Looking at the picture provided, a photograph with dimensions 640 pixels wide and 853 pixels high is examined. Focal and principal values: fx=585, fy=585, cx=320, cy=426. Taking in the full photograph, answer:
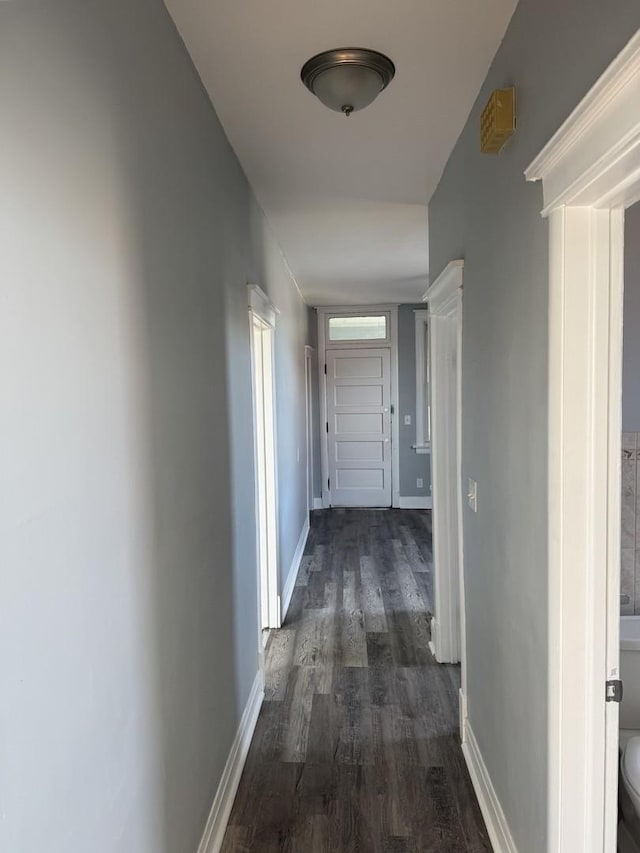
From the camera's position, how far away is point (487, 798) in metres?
2.06

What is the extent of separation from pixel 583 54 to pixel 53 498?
1.27 metres

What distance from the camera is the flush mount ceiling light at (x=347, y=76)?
172 cm

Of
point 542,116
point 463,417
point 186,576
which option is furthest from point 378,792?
point 542,116

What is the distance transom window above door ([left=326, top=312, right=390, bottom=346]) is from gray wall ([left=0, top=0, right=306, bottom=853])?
205 inches

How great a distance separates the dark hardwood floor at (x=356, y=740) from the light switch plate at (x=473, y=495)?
1.07 meters

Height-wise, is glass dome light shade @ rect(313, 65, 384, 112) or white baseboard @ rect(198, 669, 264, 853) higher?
glass dome light shade @ rect(313, 65, 384, 112)

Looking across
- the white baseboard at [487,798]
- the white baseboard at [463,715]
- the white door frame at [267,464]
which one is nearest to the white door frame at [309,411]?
the white door frame at [267,464]

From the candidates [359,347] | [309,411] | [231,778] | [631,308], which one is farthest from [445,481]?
[359,347]

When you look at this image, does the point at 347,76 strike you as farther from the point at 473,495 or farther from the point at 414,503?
the point at 414,503

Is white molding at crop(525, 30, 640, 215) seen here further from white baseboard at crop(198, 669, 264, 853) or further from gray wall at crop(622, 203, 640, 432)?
white baseboard at crop(198, 669, 264, 853)

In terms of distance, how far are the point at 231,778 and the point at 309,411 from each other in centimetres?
477

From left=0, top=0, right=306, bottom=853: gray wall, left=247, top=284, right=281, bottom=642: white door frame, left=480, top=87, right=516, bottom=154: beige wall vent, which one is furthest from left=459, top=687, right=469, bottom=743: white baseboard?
left=480, top=87, right=516, bottom=154: beige wall vent

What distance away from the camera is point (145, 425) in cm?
134

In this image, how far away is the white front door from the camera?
7258mm
